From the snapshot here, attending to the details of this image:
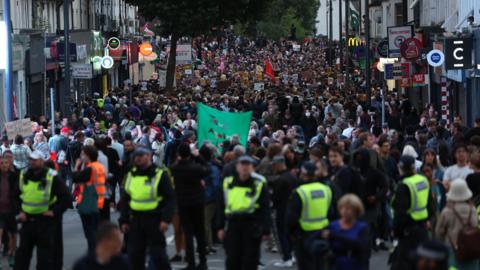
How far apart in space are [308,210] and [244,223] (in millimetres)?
1030

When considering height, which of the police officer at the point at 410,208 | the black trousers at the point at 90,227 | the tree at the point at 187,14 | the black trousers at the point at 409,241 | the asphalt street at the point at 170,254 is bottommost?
the asphalt street at the point at 170,254

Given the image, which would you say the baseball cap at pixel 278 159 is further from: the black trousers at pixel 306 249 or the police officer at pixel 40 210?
the black trousers at pixel 306 249

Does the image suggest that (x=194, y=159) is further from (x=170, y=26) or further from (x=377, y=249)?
(x=170, y=26)

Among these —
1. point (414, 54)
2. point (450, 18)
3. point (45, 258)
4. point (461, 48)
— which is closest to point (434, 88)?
point (450, 18)

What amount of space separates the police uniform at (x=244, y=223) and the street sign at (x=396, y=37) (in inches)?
1115

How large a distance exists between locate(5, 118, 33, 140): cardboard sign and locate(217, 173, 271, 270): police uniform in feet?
40.3

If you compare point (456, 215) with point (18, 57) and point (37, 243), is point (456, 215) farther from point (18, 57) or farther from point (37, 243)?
point (18, 57)

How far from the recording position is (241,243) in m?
16.3

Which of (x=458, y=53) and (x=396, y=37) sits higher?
(x=396, y=37)

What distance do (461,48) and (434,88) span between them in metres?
17.4

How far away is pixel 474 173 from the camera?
17953mm

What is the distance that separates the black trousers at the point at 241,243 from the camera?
53.2 feet

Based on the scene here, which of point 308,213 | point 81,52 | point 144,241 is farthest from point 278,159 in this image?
point 81,52

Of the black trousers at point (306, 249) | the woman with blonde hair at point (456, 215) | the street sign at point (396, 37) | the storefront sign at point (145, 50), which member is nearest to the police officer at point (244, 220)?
the black trousers at point (306, 249)
